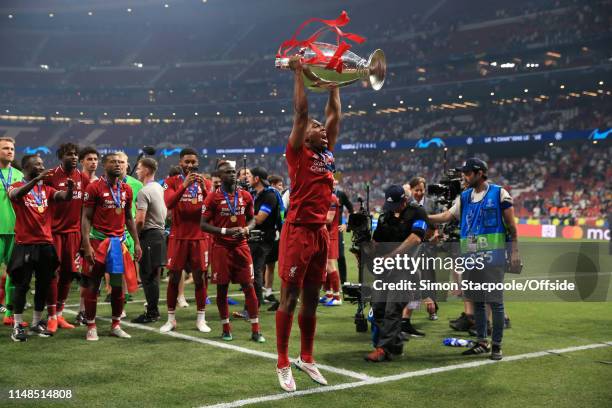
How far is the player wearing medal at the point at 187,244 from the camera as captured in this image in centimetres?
804

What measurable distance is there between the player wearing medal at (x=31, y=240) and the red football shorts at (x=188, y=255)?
1.38m

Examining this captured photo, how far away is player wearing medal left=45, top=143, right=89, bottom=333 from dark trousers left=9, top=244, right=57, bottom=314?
295 mm

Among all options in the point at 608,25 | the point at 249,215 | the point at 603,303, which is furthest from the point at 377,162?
the point at 249,215

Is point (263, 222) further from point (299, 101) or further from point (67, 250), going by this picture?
point (299, 101)

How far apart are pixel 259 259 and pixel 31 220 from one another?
368 centimetres

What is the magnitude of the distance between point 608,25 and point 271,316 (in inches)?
1528

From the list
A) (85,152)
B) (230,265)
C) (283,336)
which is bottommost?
(283,336)

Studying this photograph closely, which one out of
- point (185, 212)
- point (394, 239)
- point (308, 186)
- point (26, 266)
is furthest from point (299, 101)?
point (26, 266)

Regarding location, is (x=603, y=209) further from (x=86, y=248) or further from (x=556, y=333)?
(x=86, y=248)

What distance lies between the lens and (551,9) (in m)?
45.5

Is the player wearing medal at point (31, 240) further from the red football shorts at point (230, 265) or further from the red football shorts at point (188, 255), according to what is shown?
the red football shorts at point (230, 265)

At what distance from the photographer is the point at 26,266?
294 inches

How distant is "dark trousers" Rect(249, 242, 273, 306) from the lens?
10.0 m

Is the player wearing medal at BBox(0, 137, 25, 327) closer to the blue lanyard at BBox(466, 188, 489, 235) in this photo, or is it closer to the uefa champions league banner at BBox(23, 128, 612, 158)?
the blue lanyard at BBox(466, 188, 489, 235)
